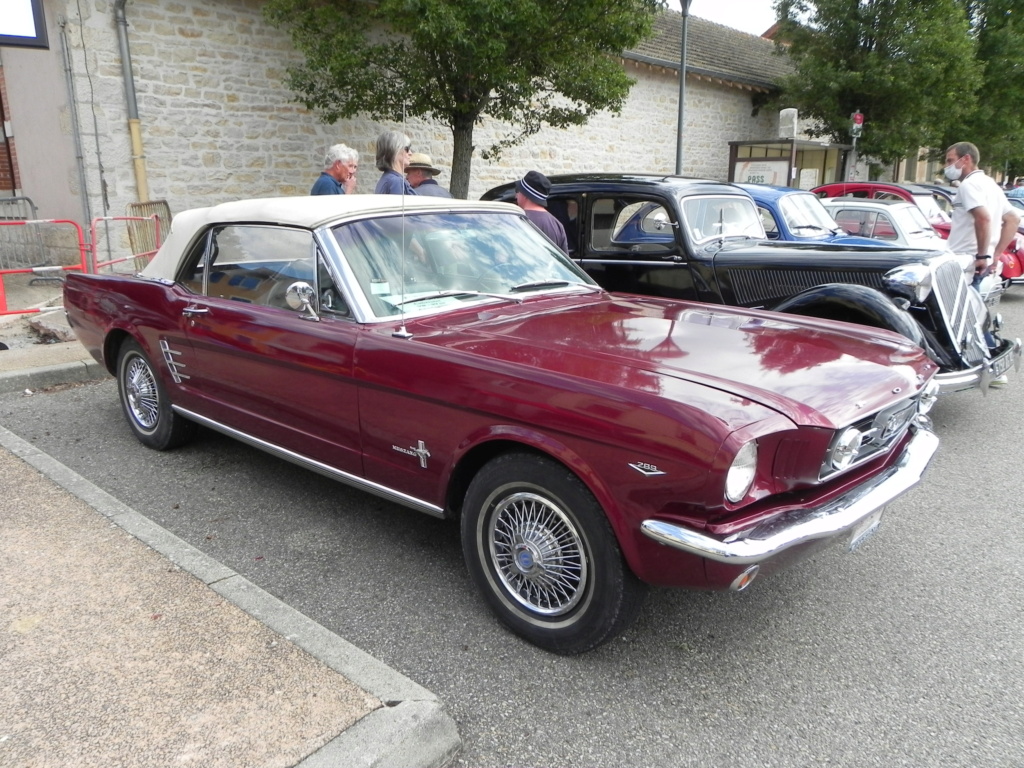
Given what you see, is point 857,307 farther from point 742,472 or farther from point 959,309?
point 742,472

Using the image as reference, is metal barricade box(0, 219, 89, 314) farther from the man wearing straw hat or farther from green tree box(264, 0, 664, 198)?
the man wearing straw hat

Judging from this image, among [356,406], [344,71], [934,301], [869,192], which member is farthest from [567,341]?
[869,192]

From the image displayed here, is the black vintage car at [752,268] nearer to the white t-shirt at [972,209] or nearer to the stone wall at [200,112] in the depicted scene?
the white t-shirt at [972,209]

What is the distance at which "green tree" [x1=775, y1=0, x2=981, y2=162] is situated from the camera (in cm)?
1912

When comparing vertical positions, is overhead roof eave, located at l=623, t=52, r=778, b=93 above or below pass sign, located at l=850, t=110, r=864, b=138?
above

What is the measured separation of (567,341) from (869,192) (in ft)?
43.8

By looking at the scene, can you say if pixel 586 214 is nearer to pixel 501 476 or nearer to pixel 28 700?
pixel 501 476

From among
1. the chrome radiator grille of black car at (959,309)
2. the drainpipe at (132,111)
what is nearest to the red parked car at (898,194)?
the chrome radiator grille of black car at (959,309)

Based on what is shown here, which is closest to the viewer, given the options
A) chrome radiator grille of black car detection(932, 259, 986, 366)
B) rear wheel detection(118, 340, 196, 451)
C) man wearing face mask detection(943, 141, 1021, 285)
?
rear wheel detection(118, 340, 196, 451)

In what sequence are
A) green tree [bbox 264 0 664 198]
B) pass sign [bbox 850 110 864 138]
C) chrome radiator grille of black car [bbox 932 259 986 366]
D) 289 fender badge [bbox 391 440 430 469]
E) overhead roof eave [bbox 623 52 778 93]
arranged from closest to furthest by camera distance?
Answer: 289 fender badge [bbox 391 440 430 469] < chrome radiator grille of black car [bbox 932 259 986 366] < green tree [bbox 264 0 664 198] < overhead roof eave [bbox 623 52 778 93] < pass sign [bbox 850 110 864 138]

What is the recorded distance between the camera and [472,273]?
152 inches

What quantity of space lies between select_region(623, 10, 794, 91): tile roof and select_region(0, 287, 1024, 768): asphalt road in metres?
15.0

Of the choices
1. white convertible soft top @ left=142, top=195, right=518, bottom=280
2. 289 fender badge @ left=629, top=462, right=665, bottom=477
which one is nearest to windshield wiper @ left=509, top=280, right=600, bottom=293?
white convertible soft top @ left=142, top=195, right=518, bottom=280

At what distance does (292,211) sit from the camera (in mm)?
3865
